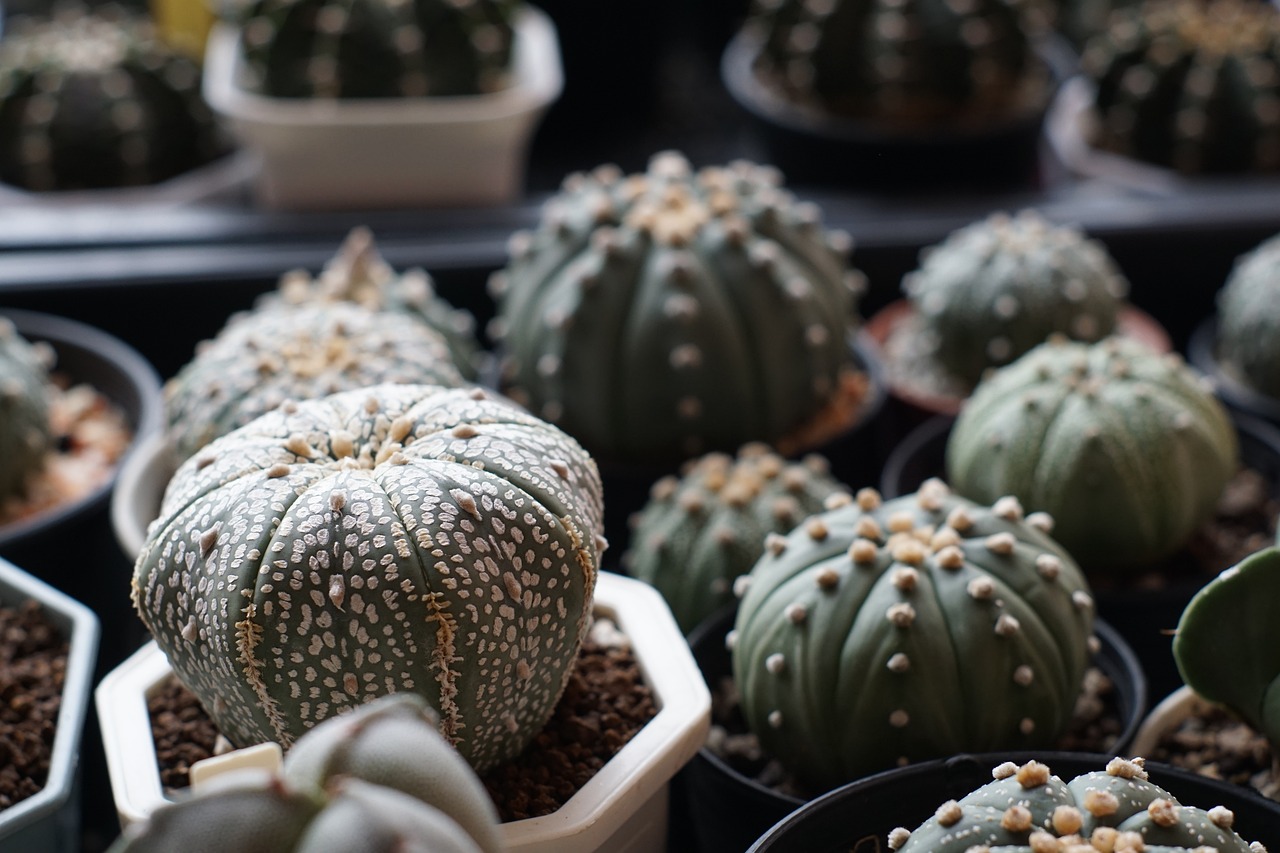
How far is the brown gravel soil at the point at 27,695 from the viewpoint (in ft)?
3.39

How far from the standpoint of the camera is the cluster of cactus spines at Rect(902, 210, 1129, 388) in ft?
5.35

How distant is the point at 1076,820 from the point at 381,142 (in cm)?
148

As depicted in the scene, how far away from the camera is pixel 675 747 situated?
966mm

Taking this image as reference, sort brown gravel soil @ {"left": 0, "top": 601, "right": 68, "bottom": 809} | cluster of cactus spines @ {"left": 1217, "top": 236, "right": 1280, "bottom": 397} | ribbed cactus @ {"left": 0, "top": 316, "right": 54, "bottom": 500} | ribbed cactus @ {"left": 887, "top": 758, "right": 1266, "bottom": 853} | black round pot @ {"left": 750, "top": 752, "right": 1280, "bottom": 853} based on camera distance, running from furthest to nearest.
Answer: cluster of cactus spines @ {"left": 1217, "top": 236, "right": 1280, "bottom": 397}
ribbed cactus @ {"left": 0, "top": 316, "right": 54, "bottom": 500}
brown gravel soil @ {"left": 0, "top": 601, "right": 68, "bottom": 809}
black round pot @ {"left": 750, "top": 752, "right": 1280, "bottom": 853}
ribbed cactus @ {"left": 887, "top": 758, "right": 1266, "bottom": 853}

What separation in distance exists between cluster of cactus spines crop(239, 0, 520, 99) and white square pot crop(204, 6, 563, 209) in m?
0.02

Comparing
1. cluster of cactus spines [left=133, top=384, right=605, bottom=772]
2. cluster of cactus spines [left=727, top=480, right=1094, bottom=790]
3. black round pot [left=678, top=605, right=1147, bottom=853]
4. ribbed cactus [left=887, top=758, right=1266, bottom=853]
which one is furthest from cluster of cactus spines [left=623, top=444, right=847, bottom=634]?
ribbed cactus [left=887, top=758, right=1266, bottom=853]

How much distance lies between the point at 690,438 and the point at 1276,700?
2.15 ft

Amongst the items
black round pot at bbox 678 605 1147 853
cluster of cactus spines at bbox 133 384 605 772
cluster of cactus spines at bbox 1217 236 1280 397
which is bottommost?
black round pot at bbox 678 605 1147 853

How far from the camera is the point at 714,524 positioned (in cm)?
131

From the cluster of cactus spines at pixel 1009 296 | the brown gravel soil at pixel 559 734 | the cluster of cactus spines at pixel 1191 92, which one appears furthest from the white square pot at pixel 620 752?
the cluster of cactus spines at pixel 1191 92

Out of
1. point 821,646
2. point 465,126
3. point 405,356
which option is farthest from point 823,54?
point 821,646

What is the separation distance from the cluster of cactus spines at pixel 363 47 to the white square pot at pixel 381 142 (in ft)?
0.07

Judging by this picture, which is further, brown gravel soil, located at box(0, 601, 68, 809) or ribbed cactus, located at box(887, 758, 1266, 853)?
brown gravel soil, located at box(0, 601, 68, 809)

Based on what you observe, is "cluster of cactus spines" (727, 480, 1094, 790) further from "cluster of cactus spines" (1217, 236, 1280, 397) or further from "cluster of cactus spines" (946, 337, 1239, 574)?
"cluster of cactus spines" (1217, 236, 1280, 397)
